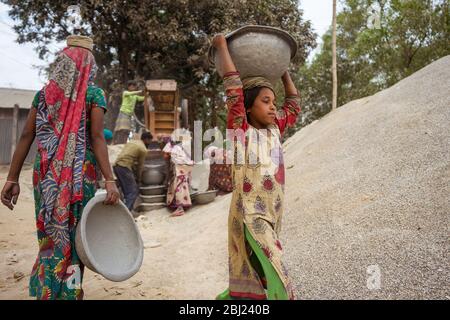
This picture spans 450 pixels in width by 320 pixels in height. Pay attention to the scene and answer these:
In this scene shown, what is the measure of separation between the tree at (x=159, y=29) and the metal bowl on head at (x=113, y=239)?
29.5 ft

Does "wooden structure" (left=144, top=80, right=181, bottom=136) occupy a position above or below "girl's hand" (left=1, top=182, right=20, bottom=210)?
above

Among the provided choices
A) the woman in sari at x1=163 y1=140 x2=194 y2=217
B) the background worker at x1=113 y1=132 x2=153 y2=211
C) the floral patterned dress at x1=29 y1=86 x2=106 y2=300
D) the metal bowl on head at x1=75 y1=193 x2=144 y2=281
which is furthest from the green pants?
the woman in sari at x1=163 y1=140 x2=194 y2=217

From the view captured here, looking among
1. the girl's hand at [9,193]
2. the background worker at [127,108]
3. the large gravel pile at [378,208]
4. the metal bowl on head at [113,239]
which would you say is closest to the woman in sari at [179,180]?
the background worker at [127,108]

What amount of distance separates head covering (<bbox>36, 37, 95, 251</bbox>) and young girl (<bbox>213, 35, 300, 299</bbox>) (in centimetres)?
80

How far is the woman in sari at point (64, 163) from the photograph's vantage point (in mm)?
1953

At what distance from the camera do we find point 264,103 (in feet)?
6.42

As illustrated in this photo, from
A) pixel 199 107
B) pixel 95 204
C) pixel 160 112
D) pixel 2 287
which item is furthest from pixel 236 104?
pixel 199 107

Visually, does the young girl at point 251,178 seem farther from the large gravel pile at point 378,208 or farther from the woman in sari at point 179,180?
the woman in sari at point 179,180

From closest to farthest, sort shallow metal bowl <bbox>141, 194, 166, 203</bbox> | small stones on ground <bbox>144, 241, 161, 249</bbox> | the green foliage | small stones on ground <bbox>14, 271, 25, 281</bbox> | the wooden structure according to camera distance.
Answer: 1. small stones on ground <bbox>14, 271, 25, 281</bbox>
2. small stones on ground <bbox>144, 241, 161, 249</bbox>
3. shallow metal bowl <bbox>141, 194, 166, 203</bbox>
4. the wooden structure
5. the green foliage

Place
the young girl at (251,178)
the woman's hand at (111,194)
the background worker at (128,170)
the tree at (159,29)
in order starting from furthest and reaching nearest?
the tree at (159,29)
the background worker at (128,170)
the woman's hand at (111,194)
the young girl at (251,178)

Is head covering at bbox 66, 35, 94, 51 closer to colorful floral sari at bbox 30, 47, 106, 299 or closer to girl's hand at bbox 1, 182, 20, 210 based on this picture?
colorful floral sari at bbox 30, 47, 106, 299

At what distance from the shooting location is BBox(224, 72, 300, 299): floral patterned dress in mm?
1832

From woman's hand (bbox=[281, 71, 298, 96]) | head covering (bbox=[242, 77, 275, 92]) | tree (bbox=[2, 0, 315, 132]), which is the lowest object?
head covering (bbox=[242, 77, 275, 92])

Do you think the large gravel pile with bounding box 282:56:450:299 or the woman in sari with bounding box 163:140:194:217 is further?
the woman in sari with bounding box 163:140:194:217
